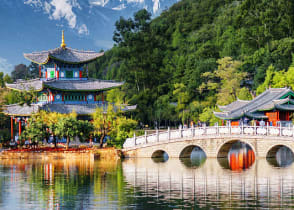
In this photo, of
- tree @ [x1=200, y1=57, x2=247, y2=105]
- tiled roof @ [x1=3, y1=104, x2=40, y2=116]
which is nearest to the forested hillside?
tree @ [x1=200, y1=57, x2=247, y2=105]

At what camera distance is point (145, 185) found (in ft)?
96.0

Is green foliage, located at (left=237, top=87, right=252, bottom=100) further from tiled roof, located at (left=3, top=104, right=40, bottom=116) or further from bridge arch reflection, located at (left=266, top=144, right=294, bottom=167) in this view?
tiled roof, located at (left=3, top=104, right=40, bottom=116)

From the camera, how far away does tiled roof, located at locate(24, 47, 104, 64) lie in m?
54.6

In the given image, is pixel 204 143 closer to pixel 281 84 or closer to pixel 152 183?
pixel 152 183

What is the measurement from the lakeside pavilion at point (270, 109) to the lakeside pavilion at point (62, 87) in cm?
1087

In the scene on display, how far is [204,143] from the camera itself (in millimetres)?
41031

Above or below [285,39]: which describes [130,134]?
below

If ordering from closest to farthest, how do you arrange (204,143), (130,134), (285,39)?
(204,143), (130,134), (285,39)

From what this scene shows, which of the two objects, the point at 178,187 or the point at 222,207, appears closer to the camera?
the point at 222,207

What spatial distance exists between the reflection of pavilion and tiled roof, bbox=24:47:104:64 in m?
18.1

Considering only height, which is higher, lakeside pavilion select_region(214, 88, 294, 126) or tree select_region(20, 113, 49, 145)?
lakeside pavilion select_region(214, 88, 294, 126)

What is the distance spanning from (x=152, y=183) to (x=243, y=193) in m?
5.70

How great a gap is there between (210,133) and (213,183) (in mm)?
11695

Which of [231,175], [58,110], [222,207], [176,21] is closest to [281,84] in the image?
[58,110]
